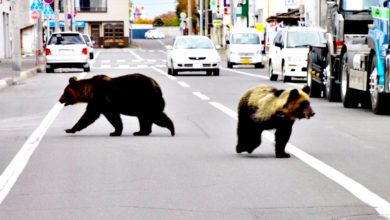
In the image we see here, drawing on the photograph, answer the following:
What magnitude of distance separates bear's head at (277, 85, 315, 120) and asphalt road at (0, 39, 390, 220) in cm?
57

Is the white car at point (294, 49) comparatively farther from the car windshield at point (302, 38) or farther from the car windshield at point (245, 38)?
the car windshield at point (245, 38)

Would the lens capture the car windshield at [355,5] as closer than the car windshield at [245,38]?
Yes

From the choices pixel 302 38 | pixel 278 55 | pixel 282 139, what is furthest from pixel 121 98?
pixel 278 55

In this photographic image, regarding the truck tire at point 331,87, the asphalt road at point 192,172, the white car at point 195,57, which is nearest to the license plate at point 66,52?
the white car at point 195,57

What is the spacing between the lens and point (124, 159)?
13398 mm

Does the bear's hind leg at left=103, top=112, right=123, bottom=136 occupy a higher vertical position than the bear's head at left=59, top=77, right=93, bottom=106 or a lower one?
lower

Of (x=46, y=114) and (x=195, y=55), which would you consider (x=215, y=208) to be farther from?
(x=195, y=55)

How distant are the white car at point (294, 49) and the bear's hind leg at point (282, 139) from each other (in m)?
21.8

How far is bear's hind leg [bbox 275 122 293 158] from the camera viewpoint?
12.9 meters

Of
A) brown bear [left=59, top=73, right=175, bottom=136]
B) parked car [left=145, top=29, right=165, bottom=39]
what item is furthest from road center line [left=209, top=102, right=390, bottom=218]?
parked car [left=145, top=29, right=165, bottom=39]

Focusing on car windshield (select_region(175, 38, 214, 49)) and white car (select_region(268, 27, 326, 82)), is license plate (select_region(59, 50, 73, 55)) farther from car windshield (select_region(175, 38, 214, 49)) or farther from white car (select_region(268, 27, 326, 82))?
white car (select_region(268, 27, 326, 82))

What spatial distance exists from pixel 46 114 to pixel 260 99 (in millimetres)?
9829

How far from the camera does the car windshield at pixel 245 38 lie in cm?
5241

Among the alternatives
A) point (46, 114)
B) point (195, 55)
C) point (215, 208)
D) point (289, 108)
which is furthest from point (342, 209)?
point (195, 55)
